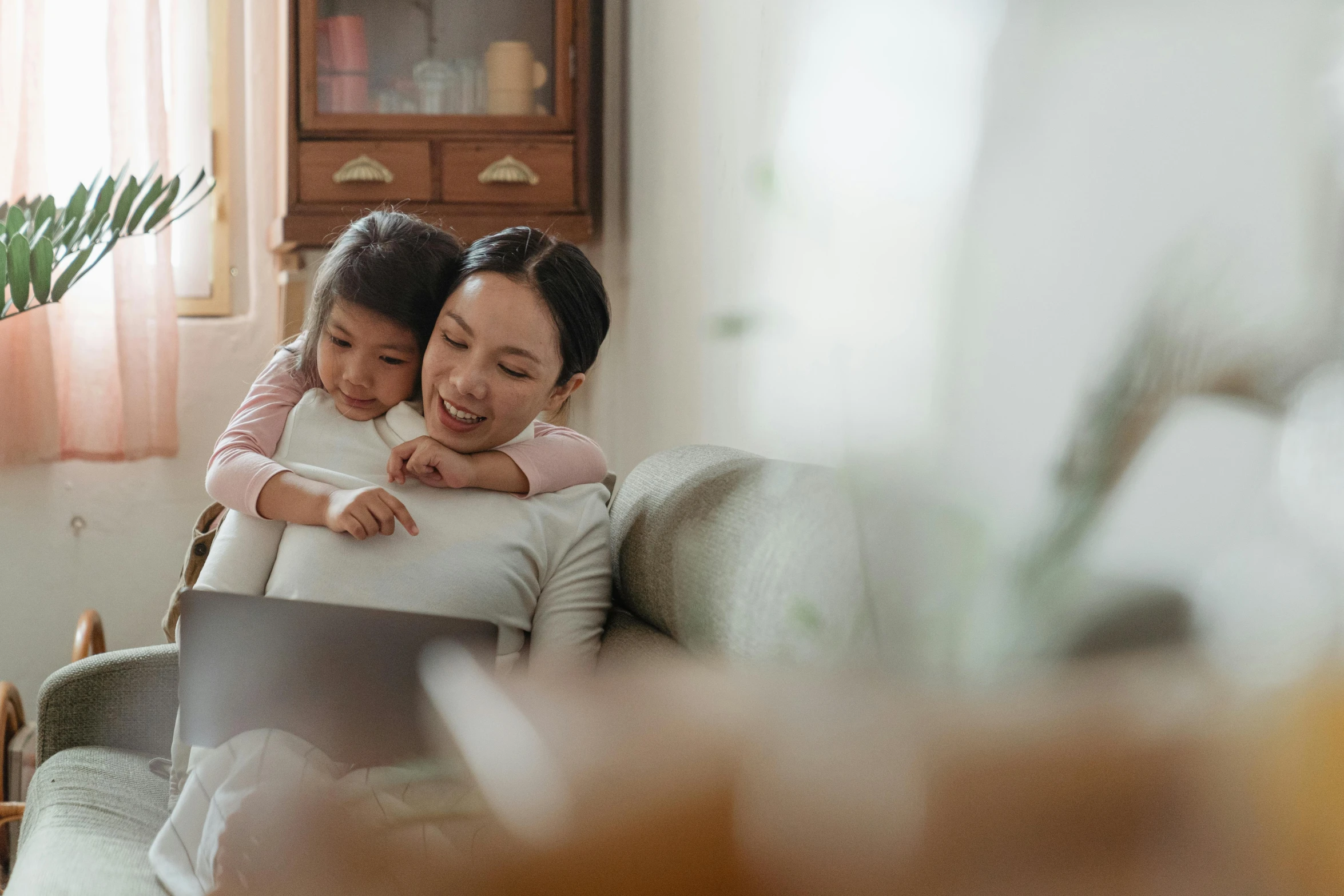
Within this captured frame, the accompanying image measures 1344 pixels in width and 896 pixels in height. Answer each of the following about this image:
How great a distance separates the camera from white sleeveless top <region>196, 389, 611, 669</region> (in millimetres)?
797

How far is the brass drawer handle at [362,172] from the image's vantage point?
182cm

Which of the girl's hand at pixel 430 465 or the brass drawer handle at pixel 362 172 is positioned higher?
the brass drawer handle at pixel 362 172

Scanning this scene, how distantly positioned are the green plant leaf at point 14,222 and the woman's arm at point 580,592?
1.09 meters

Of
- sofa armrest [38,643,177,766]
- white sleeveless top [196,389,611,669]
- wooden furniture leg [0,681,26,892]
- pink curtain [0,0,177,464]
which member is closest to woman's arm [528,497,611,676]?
white sleeveless top [196,389,611,669]

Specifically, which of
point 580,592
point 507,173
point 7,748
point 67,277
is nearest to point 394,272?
point 580,592

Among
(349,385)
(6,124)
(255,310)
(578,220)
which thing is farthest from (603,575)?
(6,124)

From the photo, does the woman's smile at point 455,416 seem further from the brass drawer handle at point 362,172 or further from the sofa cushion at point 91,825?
the brass drawer handle at point 362,172

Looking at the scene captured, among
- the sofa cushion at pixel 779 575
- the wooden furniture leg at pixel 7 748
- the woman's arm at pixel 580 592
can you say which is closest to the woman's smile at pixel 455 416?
the woman's arm at pixel 580 592

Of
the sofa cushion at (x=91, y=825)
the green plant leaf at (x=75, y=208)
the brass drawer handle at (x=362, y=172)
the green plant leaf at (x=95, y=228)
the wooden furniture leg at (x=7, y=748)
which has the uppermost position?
the brass drawer handle at (x=362, y=172)

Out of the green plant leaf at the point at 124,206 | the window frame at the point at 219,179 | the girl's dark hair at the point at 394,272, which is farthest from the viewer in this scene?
the window frame at the point at 219,179

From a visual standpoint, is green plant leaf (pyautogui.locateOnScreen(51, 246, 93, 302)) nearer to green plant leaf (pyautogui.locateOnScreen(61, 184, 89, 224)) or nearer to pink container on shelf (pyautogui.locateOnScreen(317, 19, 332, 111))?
green plant leaf (pyautogui.locateOnScreen(61, 184, 89, 224))

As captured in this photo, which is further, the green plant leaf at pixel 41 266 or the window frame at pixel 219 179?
the window frame at pixel 219 179

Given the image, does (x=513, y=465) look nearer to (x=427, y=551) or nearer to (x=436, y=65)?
(x=427, y=551)

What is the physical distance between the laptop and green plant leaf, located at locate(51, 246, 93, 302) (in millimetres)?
1269
